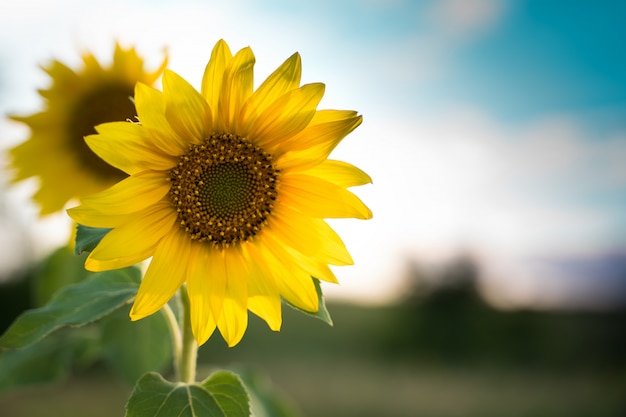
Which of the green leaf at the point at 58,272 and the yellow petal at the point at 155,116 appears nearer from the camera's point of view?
the yellow petal at the point at 155,116

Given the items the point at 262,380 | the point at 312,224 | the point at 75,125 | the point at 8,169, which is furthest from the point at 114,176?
the point at 312,224

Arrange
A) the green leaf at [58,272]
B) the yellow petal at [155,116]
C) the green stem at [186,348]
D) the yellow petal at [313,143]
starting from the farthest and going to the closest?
the green leaf at [58,272]
the green stem at [186,348]
the yellow petal at [313,143]
the yellow petal at [155,116]

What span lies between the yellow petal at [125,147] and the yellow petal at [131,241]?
0.41 feet

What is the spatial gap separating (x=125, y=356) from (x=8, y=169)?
3.34ft

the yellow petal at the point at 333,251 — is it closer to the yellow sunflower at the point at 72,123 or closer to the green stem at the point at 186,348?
the green stem at the point at 186,348

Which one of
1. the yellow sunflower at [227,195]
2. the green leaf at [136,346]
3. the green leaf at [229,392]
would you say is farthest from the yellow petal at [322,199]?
the green leaf at [136,346]

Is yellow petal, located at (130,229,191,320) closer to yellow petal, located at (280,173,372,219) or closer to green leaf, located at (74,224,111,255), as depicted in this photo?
green leaf, located at (74,224,111,255)

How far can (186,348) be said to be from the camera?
77.0 inches

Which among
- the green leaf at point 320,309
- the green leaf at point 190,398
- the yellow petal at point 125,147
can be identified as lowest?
the green leaf at point 190,398

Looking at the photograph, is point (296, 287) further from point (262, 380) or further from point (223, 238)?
point (262, 380)

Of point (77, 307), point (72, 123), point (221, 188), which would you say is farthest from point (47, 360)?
point (221, 188)

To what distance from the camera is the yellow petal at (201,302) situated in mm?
1764

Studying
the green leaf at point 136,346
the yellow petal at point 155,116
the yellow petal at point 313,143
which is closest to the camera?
the yellow petal at point 155,116

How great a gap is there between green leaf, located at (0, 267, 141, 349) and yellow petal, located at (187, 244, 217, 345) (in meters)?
0.25
